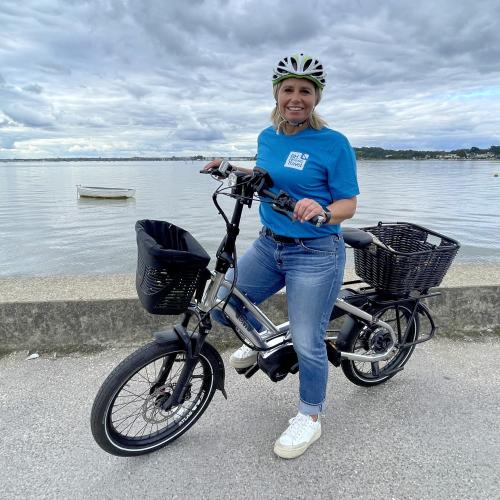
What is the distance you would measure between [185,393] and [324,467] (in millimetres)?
933

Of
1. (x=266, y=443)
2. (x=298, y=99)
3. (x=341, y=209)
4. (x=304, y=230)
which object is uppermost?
(x=298, y=99)

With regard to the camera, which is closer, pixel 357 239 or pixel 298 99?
pixel 298 99

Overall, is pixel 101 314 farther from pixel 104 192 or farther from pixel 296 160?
pixel 104 192

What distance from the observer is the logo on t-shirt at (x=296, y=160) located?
7.56ft

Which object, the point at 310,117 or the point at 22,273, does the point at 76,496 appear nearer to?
the point at 310,117

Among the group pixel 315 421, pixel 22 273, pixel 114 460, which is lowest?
pixel 22 273

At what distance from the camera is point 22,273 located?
13.2 metres

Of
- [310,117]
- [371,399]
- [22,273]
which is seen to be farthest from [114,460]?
[22,273]

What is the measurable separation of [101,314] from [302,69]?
2621 millimetres

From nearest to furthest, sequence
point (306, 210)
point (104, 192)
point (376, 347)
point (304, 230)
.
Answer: point (306, 210)
point (304, 230)
point (376, 347)
point (104, 192)

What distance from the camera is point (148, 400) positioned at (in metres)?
2.63

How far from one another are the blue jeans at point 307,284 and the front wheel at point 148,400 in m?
0.53

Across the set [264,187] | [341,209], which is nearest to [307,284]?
[341,209]

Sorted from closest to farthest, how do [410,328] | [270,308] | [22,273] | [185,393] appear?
[185,393], [410,328], [270,308], [22,273]
